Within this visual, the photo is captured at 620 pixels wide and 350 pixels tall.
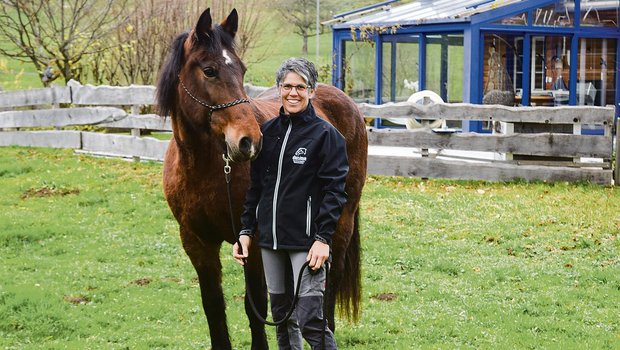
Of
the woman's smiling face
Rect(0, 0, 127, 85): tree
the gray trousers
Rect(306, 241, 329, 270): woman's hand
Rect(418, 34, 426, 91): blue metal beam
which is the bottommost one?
the gray trousers

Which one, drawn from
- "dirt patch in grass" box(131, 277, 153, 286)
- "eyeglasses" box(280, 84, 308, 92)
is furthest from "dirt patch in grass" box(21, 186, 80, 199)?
"eyeglasses" box(280, 84, 308, 92)

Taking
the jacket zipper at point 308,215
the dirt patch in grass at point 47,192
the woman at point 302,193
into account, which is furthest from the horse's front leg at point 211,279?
the dirt patch in grass at point 47,192

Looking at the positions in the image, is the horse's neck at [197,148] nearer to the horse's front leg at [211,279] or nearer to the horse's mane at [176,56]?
the horse's mane at [176,56]

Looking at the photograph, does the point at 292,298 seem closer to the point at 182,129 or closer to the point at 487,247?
the point at 182,129

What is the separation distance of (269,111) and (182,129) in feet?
2.28

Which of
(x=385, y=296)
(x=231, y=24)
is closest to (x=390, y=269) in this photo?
(x=385, y=296)

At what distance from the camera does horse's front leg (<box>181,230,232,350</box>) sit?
4.84 m

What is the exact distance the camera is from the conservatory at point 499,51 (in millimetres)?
15664

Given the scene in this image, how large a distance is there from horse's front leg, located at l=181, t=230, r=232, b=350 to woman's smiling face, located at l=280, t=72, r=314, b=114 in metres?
1.27

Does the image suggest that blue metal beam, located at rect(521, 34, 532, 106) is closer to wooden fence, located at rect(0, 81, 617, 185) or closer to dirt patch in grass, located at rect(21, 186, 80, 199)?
wooden fence, located at rect(0, 81, 617, 185)

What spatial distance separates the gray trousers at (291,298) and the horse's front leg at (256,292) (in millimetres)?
478

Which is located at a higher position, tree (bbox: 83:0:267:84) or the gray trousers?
tree (bbox: 83:0:267:84)

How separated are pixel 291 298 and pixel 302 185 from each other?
63cm

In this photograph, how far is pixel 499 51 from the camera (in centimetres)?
1612
